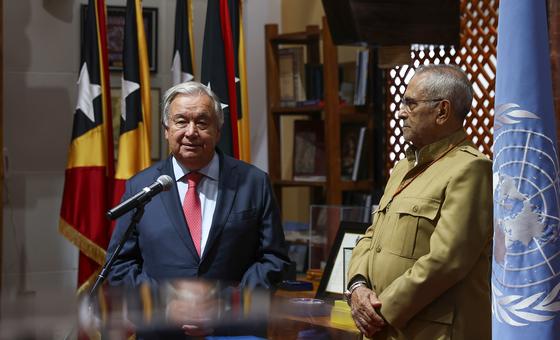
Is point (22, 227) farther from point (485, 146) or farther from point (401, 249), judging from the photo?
point (401, 249)

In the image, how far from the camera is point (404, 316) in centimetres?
192

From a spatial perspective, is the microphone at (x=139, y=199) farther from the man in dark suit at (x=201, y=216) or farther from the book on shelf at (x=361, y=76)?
the book on shelf at (x=361, y=76)

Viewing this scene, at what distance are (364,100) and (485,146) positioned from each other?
2.72 ft

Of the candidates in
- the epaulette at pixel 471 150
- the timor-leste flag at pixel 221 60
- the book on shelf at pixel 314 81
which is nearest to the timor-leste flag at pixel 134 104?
the timor-leste flag at pixel 221 60

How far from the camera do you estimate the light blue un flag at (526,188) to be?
1507 millimetres

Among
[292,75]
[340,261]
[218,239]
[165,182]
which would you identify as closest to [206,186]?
[218,239]

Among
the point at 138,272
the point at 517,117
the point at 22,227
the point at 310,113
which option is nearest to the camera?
the point at 517,117

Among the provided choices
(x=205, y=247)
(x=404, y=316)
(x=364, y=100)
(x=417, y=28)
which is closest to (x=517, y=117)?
(x=404, y=316)

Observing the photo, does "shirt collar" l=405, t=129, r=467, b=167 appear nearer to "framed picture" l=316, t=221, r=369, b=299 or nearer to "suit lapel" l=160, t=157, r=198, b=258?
"suit lapel" l=160, t=157, r=198, b=258

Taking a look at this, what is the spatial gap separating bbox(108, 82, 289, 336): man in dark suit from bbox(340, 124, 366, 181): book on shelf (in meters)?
2.10

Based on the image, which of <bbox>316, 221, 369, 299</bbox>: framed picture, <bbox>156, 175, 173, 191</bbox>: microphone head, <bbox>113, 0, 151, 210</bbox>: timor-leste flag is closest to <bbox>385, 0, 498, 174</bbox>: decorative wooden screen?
<bbox>316, 221, 369, 299</bbox>: framed picture

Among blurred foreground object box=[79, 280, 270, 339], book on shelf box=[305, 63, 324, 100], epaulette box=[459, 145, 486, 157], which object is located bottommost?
blurred foreground object box=[79, 280, 270, 339]

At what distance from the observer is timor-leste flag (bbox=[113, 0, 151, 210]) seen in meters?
4.03

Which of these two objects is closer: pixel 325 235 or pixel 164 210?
pixel 164 210
